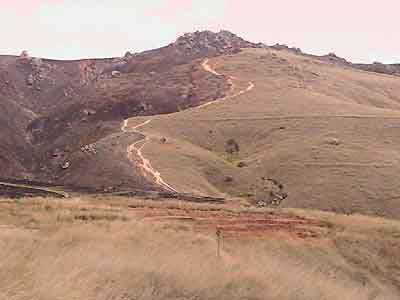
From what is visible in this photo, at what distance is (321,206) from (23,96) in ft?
270

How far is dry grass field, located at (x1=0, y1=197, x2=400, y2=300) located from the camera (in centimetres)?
978

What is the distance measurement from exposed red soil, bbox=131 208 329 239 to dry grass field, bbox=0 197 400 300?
0.03 meters

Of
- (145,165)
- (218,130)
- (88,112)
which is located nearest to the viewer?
(145,165)

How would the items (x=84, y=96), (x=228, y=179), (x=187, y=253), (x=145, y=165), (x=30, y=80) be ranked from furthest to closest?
1. (x=30, y=80)
2. (x=84, y=96)
3. (x=228, y=179)
4. (x=145, y=165)
5. (x=187, y=253)

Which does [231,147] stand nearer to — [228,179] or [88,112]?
[228,179]

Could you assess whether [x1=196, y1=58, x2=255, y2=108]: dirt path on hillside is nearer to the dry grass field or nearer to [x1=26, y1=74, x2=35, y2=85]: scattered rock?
[x1=26, y1=74, x2=35, y2=85]: scattered rock

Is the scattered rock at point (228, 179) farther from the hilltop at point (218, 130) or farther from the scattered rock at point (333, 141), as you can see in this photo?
the scattered rock at point (333, 141)

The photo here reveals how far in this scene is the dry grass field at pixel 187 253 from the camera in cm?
978

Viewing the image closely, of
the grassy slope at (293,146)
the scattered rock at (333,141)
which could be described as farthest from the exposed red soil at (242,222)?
the scattered rock at (333,141)

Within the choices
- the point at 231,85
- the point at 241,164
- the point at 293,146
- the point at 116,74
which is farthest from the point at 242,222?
the point at 116,74

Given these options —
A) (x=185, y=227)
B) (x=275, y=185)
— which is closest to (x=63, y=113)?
(x=275, y=185)

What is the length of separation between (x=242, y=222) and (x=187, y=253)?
22.8ft

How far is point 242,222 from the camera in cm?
1928

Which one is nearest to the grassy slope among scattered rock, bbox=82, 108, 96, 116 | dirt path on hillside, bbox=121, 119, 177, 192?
dirt path on hillside, bbox=121, 119, 177, 192
